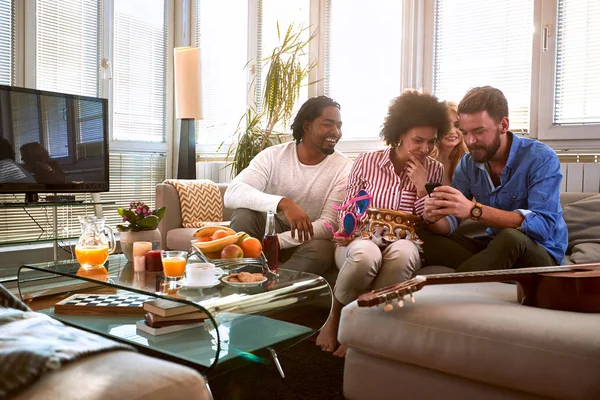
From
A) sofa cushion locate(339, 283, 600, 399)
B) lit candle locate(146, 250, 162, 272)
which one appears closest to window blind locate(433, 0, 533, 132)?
sofa cushion locate(339, 283, 600, 399)

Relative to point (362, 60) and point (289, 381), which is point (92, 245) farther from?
point (362, 60)

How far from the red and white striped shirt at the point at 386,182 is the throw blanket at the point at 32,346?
1736 mm

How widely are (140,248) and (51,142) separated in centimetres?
197

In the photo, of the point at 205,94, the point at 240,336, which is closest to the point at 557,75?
the point at 240,336

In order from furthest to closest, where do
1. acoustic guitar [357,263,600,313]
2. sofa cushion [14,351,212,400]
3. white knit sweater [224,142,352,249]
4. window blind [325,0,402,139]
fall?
window blind [325,0,402,139] → white knit sweater [224,142,352,249] → acoustic guitar [357,263,600,313] → sofa cushion [14,351,212,400]

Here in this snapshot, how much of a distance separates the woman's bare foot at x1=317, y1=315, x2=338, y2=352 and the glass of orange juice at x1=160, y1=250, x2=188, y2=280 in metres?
0.68

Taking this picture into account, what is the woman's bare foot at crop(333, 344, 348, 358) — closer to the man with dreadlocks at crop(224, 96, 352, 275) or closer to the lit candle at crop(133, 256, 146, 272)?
the man with dreadlocks at crop(224, 96, 352, 275)

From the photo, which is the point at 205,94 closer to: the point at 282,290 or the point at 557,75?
the point at 557,75

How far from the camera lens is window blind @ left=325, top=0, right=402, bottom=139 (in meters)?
3.82

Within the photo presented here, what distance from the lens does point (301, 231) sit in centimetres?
243

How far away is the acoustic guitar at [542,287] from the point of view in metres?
1.36

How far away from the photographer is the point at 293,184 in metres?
2.84

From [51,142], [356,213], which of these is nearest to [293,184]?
[356,213]

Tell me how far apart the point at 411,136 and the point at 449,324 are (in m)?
1.15
